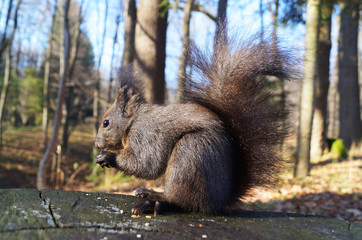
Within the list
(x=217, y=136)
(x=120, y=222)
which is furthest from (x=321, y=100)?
(x=120, y=222)

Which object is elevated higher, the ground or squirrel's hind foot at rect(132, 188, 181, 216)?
squirrel's hind foot at rect(132, 188, 181, 216)

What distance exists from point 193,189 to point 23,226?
3.55 feet

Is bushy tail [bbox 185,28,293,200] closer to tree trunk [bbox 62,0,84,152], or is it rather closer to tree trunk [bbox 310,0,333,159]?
tree trunk [bbox 310,0,333,159]

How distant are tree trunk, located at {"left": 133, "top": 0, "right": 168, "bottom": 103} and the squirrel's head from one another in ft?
6.94

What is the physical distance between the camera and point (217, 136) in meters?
2.26

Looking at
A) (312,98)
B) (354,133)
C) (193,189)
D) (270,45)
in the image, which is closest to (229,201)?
(193,189)

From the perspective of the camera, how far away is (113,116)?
3102 mm

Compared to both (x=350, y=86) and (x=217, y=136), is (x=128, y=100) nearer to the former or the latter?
(x=217, y=136)

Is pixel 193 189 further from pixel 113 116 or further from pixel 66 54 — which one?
pixel 66 54

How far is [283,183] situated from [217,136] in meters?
5.00

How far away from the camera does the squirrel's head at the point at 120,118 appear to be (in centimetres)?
303

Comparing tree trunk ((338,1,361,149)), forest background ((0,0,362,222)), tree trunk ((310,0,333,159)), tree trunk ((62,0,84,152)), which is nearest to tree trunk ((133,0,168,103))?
forest background ((0,0,362,222))

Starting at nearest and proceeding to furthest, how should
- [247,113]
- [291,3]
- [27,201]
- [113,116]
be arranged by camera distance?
[27,201] → [247,113] → [113,116] → [291,3]

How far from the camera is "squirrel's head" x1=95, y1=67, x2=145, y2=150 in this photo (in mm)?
3025
